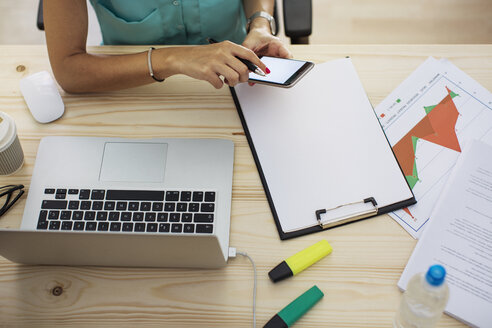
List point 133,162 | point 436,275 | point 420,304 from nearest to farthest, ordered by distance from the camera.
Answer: point 436,275 → point 420,304 → point 133,162

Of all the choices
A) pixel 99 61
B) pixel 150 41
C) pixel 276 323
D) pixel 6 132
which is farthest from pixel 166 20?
pixel 276 323

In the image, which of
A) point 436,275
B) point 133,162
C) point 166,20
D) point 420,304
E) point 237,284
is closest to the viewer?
point 436,275

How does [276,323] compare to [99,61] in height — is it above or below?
below

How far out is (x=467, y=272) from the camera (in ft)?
2.48

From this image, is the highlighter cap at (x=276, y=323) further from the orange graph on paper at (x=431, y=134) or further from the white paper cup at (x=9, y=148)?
the white paper cup at (x=9, y=148)

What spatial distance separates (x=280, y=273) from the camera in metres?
0.77

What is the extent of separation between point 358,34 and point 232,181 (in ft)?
4.40

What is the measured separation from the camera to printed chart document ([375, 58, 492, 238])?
0.84m

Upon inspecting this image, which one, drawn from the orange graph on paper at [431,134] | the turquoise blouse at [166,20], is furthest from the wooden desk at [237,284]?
the turquoise blouse at [166,20]

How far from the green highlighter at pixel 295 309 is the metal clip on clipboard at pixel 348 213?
13 centimetres

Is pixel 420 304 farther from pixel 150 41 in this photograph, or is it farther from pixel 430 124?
pixel 150 41

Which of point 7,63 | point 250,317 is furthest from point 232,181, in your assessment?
point 7,63

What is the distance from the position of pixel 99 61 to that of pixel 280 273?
2.00 feet

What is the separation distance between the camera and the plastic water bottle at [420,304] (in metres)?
0.65
